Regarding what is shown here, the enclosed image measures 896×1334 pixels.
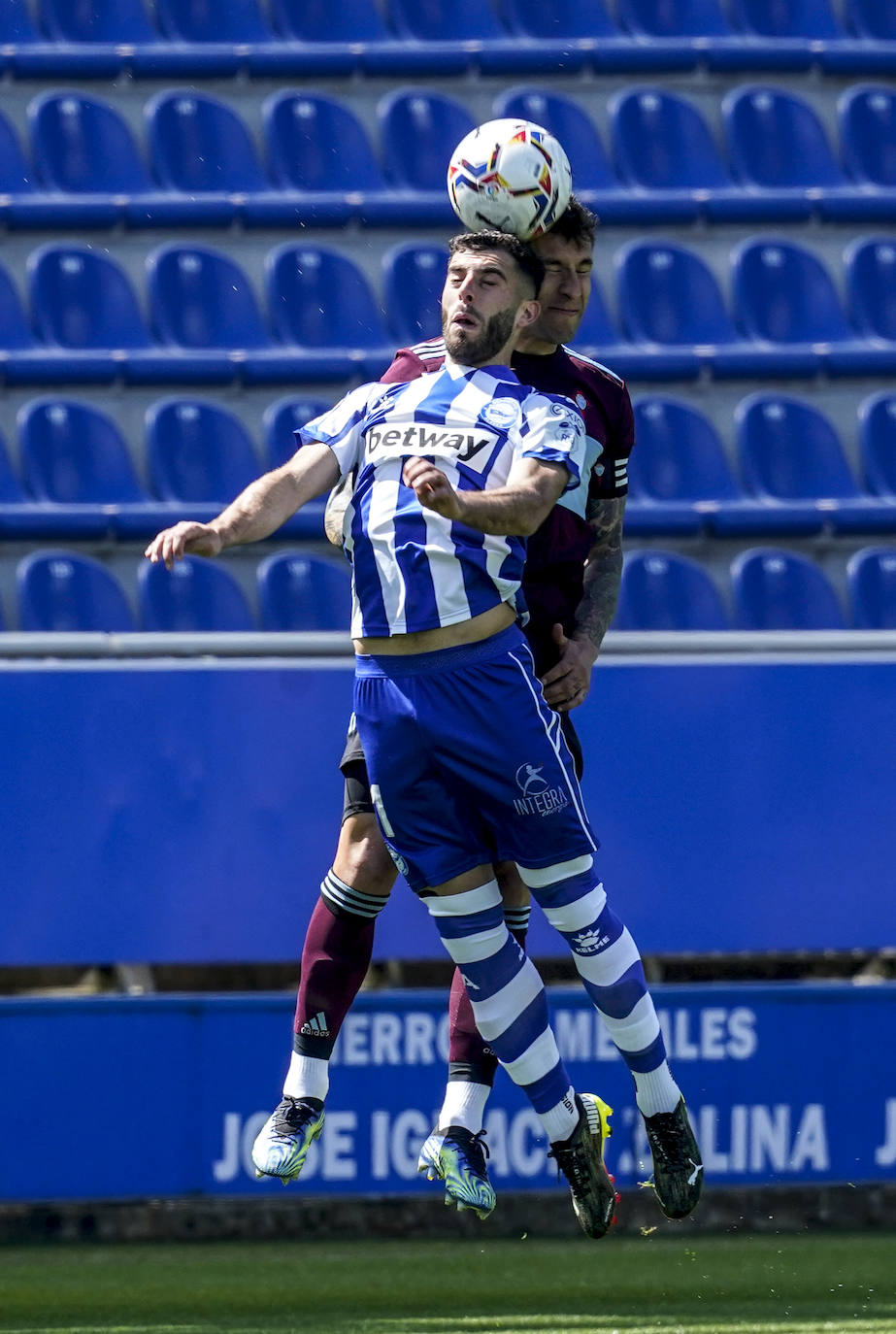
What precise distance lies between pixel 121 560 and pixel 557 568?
364cm

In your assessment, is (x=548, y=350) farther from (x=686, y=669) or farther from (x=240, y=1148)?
(x=240, y=1148)

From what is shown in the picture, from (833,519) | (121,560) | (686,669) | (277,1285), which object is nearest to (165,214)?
(121,560)

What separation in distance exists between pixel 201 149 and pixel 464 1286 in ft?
18.5

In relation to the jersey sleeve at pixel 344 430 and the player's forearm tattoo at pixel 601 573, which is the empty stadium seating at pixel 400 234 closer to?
the player's forearm tattoo at pixel 601 573

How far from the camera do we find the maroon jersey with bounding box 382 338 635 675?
441 centimetres

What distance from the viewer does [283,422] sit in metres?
7.97

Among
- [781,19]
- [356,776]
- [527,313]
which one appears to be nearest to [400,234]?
[781,19]

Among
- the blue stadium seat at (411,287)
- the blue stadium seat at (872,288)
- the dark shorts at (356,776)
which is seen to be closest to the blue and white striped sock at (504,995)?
the dark shorts at (356,776)

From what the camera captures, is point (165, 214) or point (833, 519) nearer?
point (833, 519)

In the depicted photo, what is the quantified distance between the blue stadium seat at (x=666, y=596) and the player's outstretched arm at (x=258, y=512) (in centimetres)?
382

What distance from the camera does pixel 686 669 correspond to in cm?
589

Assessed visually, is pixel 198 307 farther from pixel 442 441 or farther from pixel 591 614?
pixel 442 441

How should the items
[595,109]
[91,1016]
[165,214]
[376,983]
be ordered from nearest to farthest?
[91,1016]
[376,983]
[165,214]
[595,109]

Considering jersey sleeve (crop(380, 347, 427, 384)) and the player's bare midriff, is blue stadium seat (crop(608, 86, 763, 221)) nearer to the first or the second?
jersey sleeve (crop(380, 347, 427, 384))
